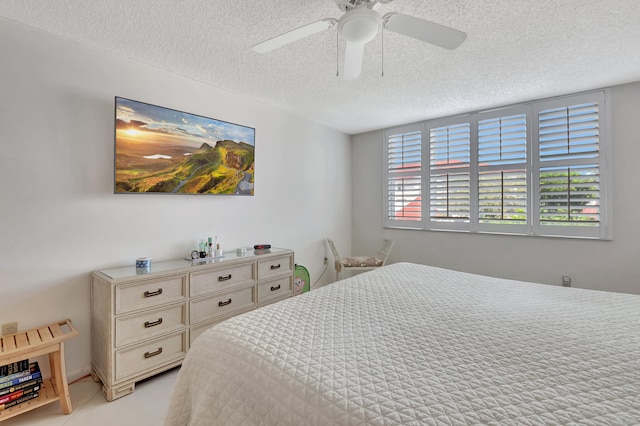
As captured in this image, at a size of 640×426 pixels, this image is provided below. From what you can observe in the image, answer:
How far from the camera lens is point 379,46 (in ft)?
6.91

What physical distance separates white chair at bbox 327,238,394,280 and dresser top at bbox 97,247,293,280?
1.09 m

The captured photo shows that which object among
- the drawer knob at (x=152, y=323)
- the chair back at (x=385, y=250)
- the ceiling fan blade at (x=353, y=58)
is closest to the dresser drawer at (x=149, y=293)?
the drawer knob at (x=152, y=323)

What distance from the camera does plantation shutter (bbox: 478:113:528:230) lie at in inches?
129

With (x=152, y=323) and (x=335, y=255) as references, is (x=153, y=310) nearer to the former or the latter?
(x=152, y=323)

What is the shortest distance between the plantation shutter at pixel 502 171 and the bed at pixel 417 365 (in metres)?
1.83


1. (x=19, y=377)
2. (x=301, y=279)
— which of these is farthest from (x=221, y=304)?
(x=301, y=279)

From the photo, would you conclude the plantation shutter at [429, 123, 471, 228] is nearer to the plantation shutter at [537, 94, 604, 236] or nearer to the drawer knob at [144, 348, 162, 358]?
the plantation shutter at [537, 94, 604, 236]

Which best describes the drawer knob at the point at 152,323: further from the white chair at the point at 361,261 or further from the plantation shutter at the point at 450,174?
the plantation shutter at the point at 450,174

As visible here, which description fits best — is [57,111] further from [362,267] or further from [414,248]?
[414,248]

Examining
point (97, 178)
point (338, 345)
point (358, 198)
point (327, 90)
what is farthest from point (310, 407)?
point (358, 198)

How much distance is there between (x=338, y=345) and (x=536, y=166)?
10.7 feet

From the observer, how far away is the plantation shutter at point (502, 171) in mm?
3277

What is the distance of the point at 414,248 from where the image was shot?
4.07 m

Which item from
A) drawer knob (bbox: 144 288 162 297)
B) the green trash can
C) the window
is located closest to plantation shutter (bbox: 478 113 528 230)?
the window
